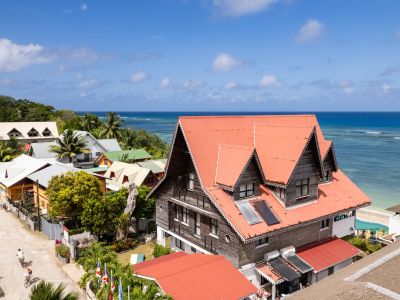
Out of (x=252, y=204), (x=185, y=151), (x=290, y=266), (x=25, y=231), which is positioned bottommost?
(x=25, y=231)

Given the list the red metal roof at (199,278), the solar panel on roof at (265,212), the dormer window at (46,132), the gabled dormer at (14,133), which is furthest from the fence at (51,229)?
the dormer window at (46,132)

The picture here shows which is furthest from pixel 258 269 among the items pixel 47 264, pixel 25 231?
pixel 25 231

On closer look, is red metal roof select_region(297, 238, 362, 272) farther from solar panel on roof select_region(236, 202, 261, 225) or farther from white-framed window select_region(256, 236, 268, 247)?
solar panel on roof select_region(236, 202, 261, 225)

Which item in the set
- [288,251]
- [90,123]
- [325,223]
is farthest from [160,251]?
[90,123]

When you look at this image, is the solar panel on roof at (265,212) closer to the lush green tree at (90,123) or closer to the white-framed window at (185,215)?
the white-framed window at (185,215)

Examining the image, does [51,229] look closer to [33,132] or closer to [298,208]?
[298,208]

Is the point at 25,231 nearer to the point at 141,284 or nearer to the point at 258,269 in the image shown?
the point at 141,284

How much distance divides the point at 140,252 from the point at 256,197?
12929 millimetres

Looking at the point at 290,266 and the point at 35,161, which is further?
the point at 35,161

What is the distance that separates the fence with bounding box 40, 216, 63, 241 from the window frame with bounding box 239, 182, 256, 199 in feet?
61.2

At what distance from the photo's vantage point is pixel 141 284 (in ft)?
65.6

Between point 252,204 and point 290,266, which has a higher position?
point 252,204

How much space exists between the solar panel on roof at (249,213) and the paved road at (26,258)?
1289 centimetres

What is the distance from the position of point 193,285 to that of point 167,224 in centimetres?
1077
